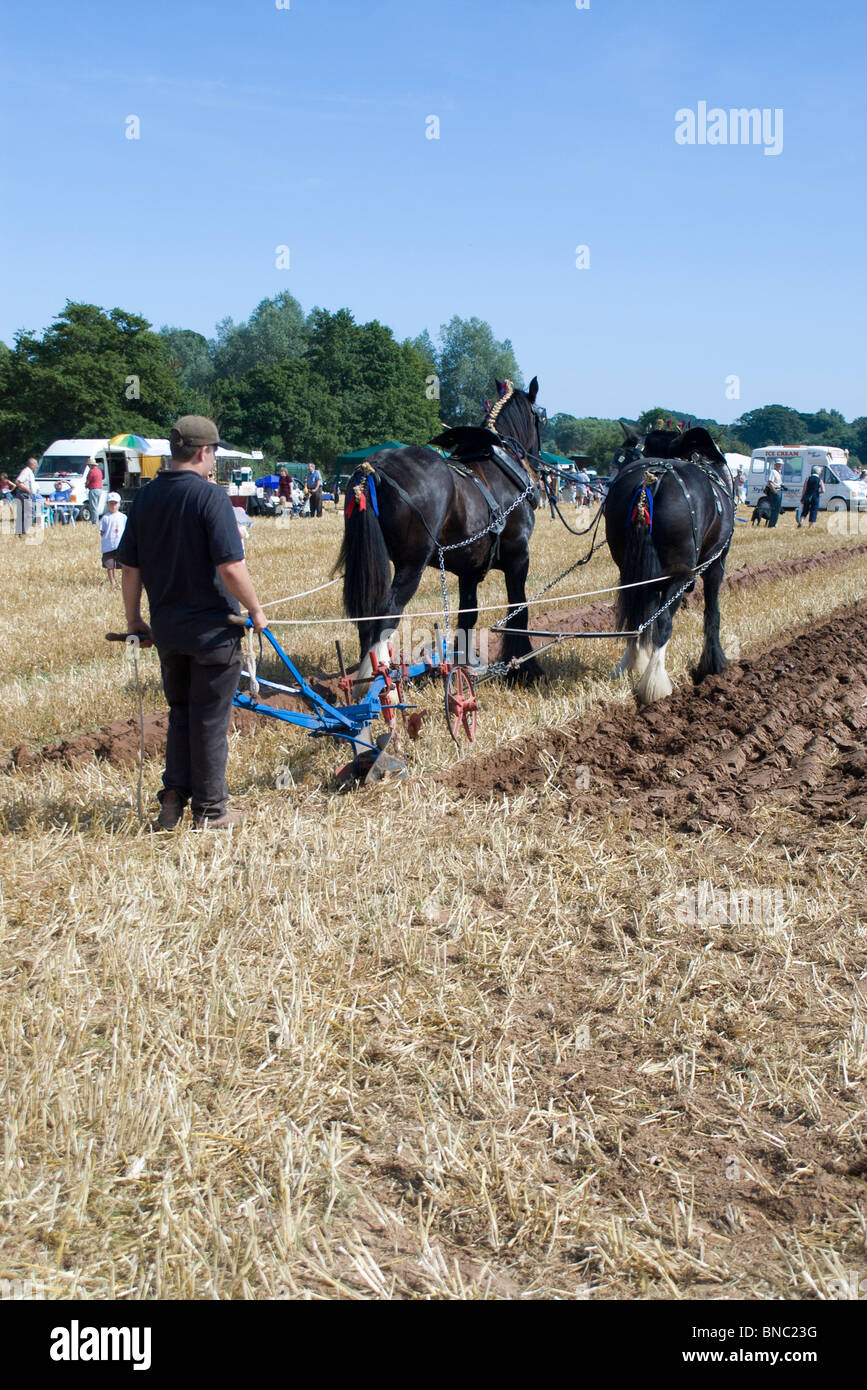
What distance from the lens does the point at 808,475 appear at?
37.8 m

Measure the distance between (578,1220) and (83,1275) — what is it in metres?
1.09

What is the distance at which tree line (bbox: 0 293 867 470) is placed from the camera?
54.9m

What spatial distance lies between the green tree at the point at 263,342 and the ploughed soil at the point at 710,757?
3370 inches

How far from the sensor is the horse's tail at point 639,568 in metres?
7.48

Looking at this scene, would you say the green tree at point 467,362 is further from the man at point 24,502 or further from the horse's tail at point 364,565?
the horse's tail at point 364,565

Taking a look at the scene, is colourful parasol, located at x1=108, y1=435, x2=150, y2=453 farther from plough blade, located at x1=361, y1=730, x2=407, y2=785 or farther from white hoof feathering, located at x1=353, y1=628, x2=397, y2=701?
plough blade, located at x1=361, y1=730, x2=407, y2=785

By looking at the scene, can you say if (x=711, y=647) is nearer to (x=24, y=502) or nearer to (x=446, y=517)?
(x=446, y=517)

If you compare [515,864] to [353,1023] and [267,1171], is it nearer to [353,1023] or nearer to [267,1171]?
[353,1023]

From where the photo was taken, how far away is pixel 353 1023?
126 inches

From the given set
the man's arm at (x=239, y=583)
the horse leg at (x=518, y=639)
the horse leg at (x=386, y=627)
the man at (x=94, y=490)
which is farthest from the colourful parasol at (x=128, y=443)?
the man's arm at (x=239, y=583)

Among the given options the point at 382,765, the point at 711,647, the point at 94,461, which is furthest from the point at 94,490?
the point at 382,765
